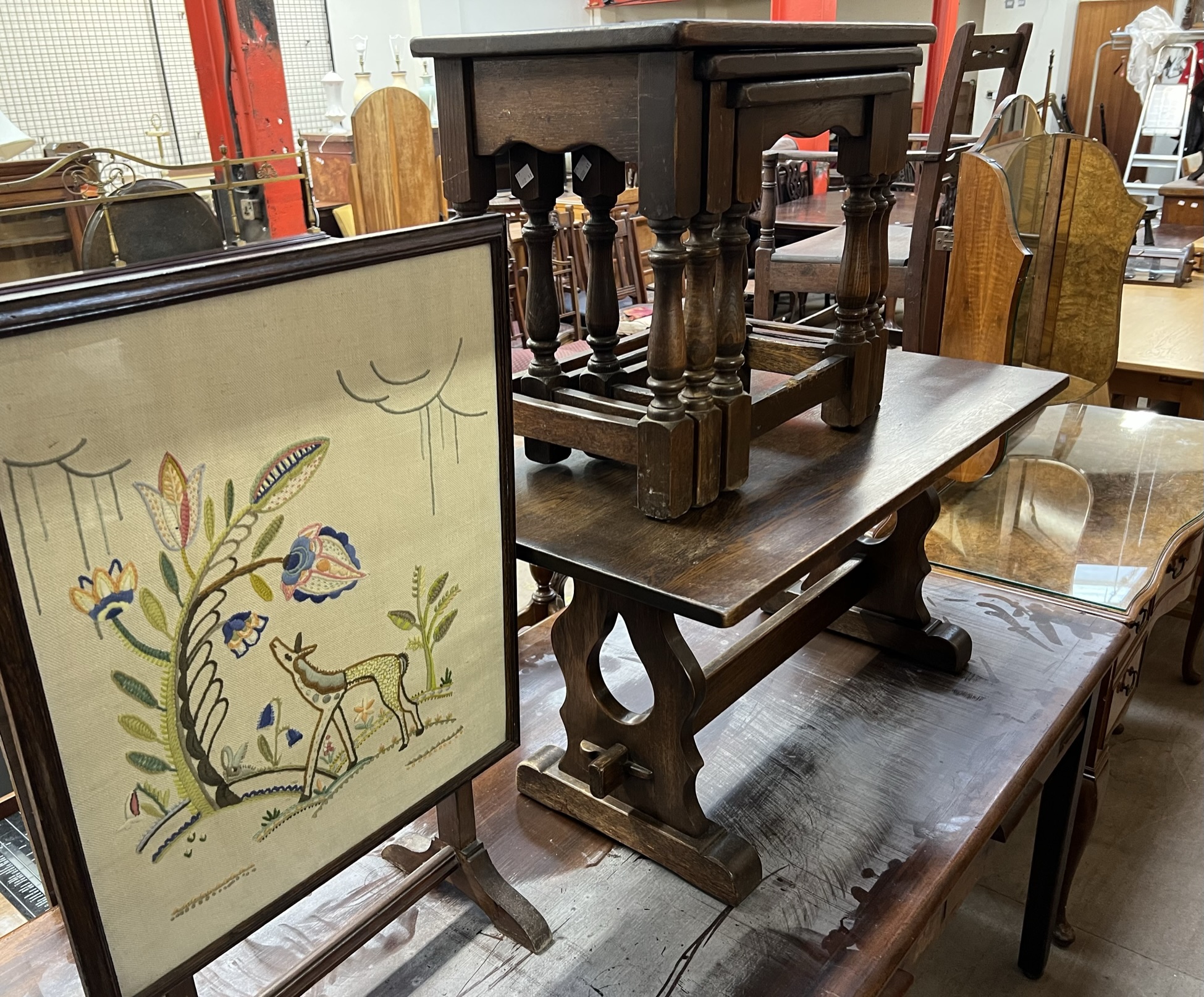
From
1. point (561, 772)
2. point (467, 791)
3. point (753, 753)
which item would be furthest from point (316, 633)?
point (753, 753)

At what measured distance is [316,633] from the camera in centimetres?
66

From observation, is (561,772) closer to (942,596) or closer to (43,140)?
(942,596)

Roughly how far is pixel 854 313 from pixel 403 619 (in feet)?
1.99

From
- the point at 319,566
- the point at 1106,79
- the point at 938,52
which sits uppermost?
the point at 938,52

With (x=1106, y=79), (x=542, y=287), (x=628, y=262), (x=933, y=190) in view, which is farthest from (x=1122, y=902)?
(x=1106, y=79)

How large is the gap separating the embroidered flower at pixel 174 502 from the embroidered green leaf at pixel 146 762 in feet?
0.41

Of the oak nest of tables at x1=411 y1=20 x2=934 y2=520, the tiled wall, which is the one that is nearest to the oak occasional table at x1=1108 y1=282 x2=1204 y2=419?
the oak nest of tables at x1=411 y1=20 x2=934 y2=520

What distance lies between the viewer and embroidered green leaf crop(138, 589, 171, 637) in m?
0.56

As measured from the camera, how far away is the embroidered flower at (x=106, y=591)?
53 cm

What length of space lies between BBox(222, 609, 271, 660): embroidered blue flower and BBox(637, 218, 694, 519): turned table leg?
367 mm

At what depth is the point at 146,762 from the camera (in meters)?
0.59

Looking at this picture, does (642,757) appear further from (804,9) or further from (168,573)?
(804,9)

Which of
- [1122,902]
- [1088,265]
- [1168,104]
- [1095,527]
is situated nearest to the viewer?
[1095,527]

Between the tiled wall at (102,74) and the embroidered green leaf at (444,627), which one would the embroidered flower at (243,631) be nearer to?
the embroidered green leaf at (444,627)
